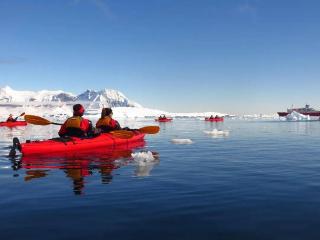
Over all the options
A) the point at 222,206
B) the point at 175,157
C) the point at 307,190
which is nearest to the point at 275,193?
the point at 307,190

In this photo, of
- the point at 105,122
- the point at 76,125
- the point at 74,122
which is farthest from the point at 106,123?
the point at 74,122

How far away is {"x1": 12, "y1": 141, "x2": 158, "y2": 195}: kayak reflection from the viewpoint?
34.3 feet

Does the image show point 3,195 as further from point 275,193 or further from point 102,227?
point 275,193

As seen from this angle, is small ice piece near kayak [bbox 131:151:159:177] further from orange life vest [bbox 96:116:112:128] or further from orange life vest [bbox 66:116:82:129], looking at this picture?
orange life vest [bbox 96:116:112:128]

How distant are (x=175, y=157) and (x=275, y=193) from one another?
24.0ft

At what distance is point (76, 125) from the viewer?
1694 cm

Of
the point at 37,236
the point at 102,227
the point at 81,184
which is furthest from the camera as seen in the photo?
the point at 81,184

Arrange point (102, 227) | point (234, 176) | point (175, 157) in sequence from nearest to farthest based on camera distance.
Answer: point (102, 227), point (234, 176), point (175, 157)

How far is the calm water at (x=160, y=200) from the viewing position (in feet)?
18.5

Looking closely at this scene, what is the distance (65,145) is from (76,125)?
1.10 metres

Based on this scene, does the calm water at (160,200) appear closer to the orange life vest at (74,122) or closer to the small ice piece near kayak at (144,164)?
the small ice piece near kayak at (144,164)

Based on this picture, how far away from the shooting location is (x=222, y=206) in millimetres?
7070

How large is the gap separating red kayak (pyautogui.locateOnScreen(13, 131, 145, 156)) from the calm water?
238cm

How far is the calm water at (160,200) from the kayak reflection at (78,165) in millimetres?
34
